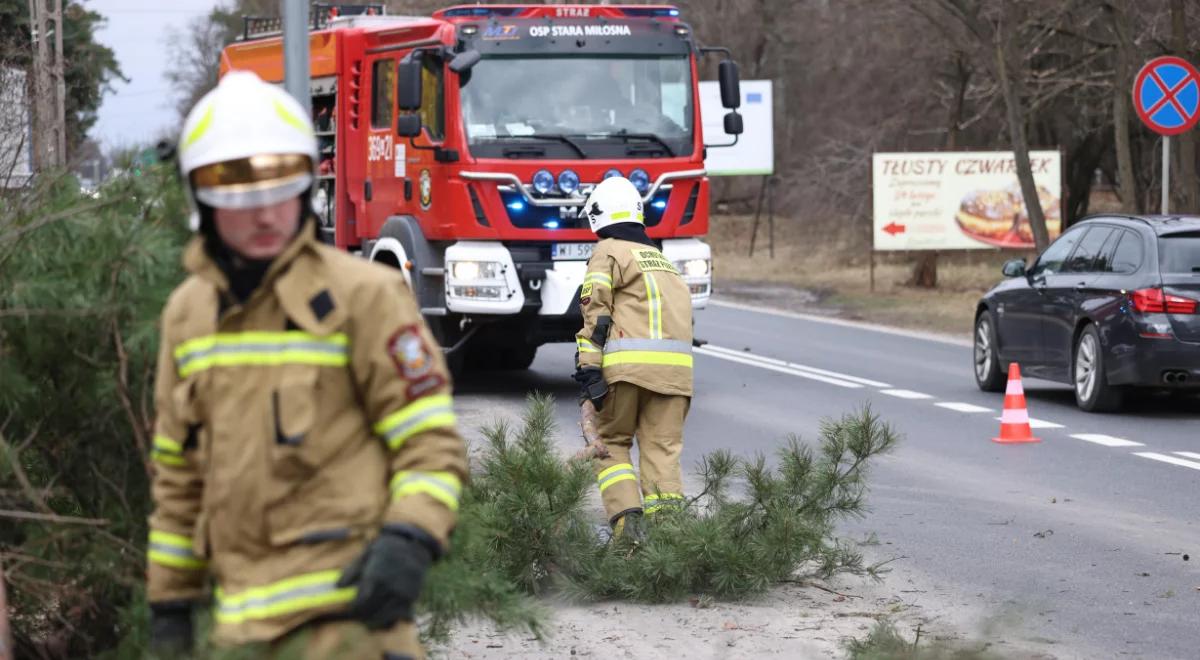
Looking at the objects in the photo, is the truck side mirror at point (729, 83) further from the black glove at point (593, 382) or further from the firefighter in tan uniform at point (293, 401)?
the firefighter in tan uniform at point (293, 401)

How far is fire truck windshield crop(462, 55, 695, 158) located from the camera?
16.3 metres

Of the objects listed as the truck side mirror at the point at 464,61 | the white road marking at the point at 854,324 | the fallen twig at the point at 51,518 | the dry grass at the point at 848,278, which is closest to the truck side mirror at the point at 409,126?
the truck side mirror at the point at 464,61

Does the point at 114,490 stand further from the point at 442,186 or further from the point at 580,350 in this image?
the point at 442,186

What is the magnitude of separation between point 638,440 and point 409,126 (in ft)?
26.8

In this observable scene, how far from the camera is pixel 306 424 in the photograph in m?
3.42

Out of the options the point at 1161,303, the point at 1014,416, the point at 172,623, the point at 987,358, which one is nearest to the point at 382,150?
the point at 987,358

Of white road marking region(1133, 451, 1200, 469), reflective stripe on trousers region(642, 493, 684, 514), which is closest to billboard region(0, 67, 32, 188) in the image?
reflective stripe on trousers region(642, 493, 684, 514)

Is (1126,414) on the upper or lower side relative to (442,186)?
lower

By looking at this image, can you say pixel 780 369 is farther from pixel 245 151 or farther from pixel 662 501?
pixel 245 151

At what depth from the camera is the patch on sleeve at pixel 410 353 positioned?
3.44 metres

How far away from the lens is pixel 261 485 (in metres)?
3.44

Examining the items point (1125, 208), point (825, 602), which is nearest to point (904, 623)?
point (825, 602)

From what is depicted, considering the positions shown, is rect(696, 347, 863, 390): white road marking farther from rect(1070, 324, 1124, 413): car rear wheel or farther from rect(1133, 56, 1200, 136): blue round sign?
rect(1133, 56, 1200, 136): blue round sign

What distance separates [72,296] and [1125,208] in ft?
79.2
